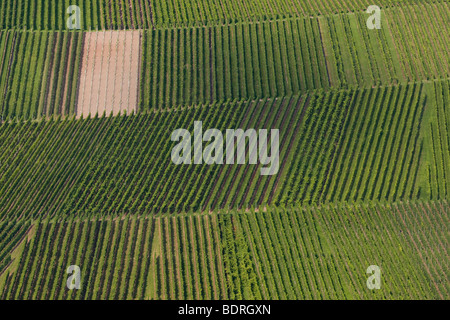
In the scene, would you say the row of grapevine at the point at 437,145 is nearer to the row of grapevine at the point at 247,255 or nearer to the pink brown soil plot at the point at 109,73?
the row of grapevine at the point at 247,255

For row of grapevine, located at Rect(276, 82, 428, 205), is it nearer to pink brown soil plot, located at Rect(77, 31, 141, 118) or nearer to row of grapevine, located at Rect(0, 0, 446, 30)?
row of grapevine, located at Rect(0, 0, 446, 30)

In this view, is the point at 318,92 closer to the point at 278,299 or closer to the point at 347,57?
the point at 347,57

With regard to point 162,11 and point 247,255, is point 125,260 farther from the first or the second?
point 162,11

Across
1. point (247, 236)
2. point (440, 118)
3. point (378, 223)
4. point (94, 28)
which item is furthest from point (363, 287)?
point (94, 28)

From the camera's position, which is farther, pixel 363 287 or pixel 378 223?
pixel 378 223

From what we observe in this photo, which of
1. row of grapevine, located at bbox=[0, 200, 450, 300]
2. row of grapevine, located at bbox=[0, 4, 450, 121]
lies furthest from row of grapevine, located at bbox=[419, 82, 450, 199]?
row of grapevine, located at bbox=[0, 4, 450, 121]

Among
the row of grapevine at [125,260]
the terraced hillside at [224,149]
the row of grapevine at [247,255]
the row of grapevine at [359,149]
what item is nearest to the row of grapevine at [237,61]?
the terraced hillside at [224,149]
